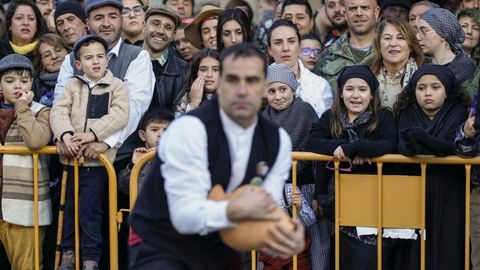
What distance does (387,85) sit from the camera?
8.39m

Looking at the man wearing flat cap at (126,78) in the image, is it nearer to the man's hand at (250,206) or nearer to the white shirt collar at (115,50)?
the white shirt collar at (115,50)

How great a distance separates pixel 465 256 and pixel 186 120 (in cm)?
315

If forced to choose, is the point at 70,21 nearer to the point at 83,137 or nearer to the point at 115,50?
the point at 115,50

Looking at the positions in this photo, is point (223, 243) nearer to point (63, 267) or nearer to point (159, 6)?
point (63, 267)

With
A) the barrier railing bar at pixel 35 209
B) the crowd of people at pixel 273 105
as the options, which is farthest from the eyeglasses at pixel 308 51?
the barrier railing bar at pixel 35 209

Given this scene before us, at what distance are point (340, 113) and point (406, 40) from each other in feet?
3.01

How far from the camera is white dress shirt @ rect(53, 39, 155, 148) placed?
8.57 m

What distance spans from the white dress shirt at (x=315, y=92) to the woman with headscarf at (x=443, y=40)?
88 centimetres

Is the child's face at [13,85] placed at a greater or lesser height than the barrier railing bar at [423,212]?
greater

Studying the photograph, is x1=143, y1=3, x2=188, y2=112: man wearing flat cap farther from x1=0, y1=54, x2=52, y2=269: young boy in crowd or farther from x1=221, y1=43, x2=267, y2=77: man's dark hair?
x1=221, y1=43, x2=267, y2=77: man's dark hair

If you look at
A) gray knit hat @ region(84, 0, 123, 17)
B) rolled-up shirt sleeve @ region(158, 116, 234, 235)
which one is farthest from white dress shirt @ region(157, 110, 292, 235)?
gray knit hat @ region(84, 0, 123, 17)

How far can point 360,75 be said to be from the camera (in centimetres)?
807

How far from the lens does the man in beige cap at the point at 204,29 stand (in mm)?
9773

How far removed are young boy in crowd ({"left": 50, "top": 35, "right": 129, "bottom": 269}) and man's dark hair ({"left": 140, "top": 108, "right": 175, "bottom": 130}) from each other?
197 mm
